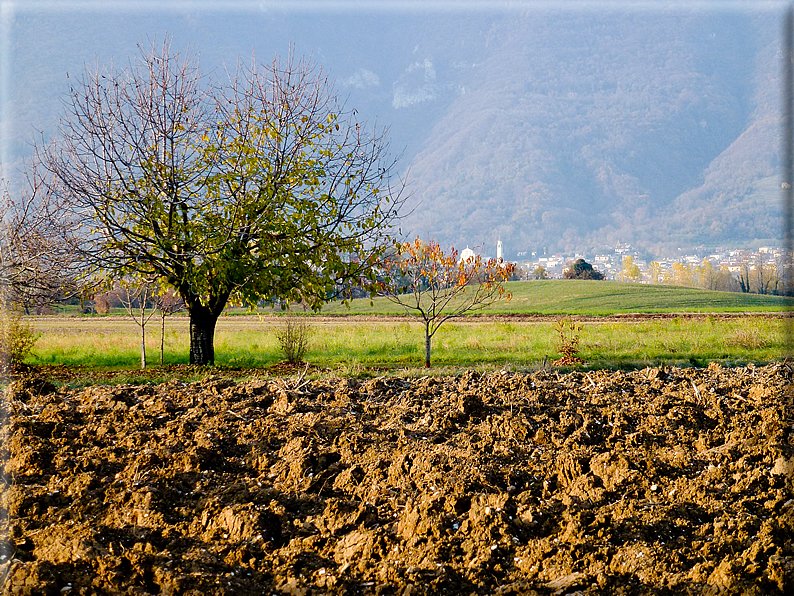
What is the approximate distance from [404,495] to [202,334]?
31.4 feet

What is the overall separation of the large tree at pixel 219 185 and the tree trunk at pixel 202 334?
2 cm

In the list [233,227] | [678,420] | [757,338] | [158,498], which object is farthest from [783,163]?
[757,338]

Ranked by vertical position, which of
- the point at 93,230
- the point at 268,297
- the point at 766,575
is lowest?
the point at 766,575

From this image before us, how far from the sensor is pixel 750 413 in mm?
5250

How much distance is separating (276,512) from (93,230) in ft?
28.6

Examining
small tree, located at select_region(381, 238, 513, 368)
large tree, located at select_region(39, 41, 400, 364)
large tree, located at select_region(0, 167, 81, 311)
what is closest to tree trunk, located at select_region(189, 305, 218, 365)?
large tree, located at select_region(39, 41, 400, 364)

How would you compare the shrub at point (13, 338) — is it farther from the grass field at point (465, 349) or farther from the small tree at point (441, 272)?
the small tree at point (441, 272)

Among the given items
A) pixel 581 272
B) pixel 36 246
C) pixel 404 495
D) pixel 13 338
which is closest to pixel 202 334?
pixel 36 246

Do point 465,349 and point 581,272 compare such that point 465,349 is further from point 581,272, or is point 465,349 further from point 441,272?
point 581,272

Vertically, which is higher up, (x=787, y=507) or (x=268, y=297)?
(x=268, y=297)

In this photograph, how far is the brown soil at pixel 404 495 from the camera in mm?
3004

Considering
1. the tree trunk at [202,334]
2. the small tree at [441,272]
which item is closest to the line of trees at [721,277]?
the small tree at [441,272]

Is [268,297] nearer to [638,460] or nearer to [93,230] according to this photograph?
[93,230]

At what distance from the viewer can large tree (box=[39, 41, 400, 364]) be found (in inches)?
421
